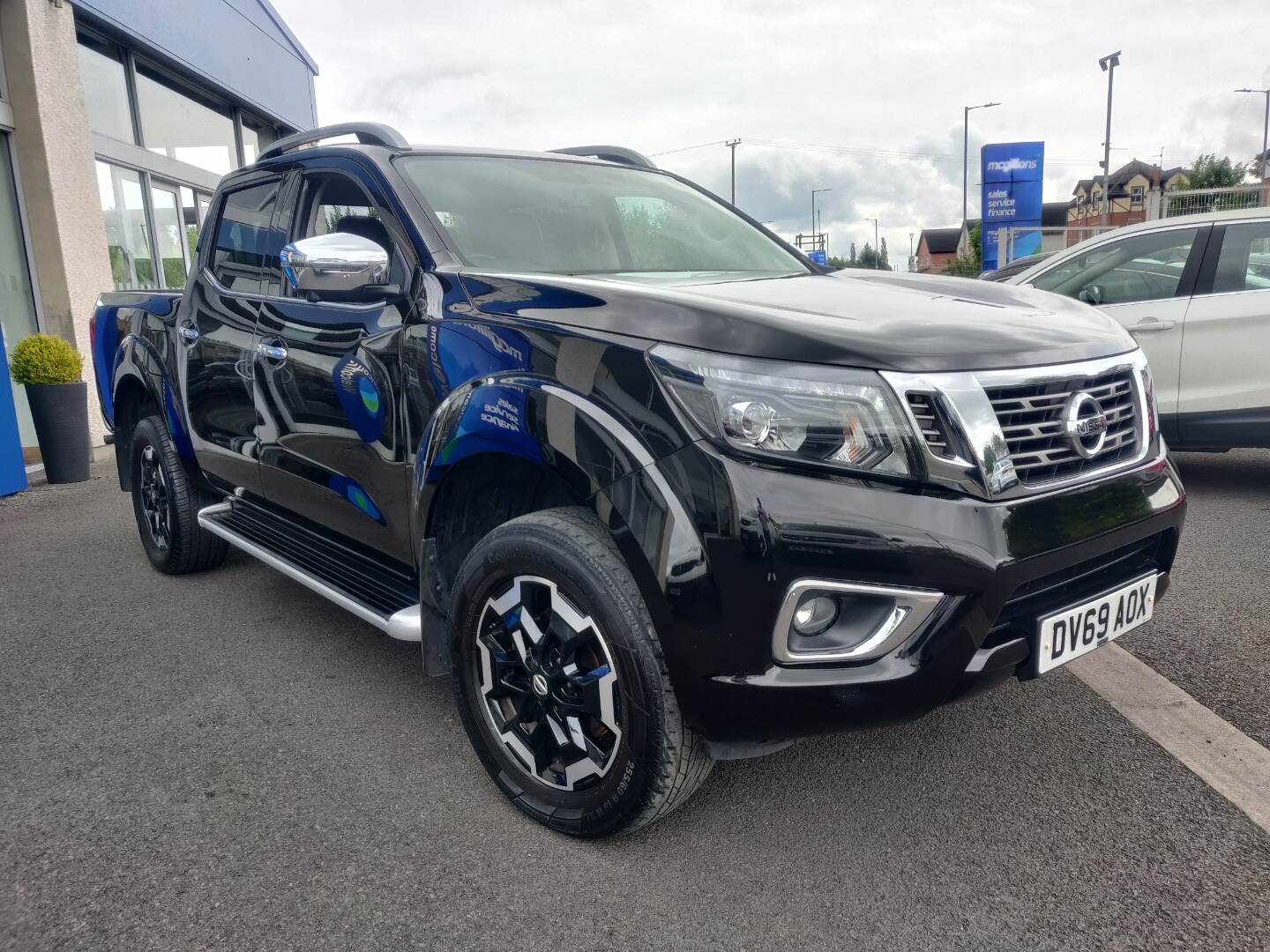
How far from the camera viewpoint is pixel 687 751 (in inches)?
81.0

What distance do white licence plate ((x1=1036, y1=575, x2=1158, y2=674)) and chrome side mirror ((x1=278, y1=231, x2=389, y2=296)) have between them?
1.91 meters

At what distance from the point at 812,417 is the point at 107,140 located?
10596 mm

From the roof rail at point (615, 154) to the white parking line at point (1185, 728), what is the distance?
246 centimetres

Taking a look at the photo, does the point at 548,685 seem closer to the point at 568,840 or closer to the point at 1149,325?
the point at 568,840

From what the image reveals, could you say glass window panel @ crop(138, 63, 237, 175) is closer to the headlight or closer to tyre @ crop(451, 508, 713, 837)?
tyre @ crop(451, 508, 713, 837)

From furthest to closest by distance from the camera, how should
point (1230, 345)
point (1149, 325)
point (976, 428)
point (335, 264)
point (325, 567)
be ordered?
point (1149, 325), point (1230, 345), point (325, 567), point (335, 264), point (976, 428)

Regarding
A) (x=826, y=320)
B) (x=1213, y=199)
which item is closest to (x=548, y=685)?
(x=826, y=320)

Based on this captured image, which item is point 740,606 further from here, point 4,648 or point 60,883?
point 4,648

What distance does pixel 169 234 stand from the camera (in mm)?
11414

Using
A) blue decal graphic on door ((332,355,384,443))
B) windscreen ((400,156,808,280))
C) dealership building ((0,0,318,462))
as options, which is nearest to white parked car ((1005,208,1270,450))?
windscreen ((400,156,808,280))

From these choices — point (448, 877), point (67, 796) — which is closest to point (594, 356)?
point (448, 877)

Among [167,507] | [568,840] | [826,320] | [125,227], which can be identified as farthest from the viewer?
[125,227]

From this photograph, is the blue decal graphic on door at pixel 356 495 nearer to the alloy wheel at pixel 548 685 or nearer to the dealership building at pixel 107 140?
the alloy wheel at pixel 548 685

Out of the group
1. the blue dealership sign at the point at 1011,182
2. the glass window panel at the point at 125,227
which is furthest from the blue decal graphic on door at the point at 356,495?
the blue dealership sign at the point at 1011,182
